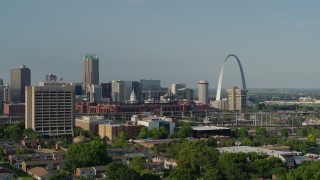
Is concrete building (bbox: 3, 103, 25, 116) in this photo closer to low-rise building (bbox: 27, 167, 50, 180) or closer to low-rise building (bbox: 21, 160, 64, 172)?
low-rise building (bbox: 21, 160, 64, 172)

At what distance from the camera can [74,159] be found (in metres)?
24.2

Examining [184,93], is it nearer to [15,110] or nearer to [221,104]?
[221,104]

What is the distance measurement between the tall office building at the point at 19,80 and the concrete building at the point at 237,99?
32337mm

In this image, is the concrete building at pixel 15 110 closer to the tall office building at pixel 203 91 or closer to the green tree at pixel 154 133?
the green tree at pixel 154 133

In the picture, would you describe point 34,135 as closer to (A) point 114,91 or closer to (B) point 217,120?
(B) point 217,120

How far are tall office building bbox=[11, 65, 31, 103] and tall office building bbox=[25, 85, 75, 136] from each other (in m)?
42.4

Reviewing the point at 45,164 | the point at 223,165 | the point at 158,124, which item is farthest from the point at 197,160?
the point at 158,124

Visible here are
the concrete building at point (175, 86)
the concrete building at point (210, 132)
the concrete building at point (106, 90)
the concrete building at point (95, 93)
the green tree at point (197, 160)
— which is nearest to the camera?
the green tree at point (197, 160)

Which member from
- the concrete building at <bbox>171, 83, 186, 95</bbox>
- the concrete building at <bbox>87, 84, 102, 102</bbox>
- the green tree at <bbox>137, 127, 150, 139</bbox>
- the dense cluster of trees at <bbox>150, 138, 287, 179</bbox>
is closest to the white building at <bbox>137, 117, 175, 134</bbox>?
the green tree at <bbox>137, 127, 150, 139</bbox>

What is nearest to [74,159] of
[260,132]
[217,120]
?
[260,132]

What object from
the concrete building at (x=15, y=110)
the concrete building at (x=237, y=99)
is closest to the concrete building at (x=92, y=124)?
the concrete building at (x=15, y=110)

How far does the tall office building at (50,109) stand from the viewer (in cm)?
3975

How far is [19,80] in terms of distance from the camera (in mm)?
Answer: 84562

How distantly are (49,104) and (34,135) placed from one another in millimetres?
3840
